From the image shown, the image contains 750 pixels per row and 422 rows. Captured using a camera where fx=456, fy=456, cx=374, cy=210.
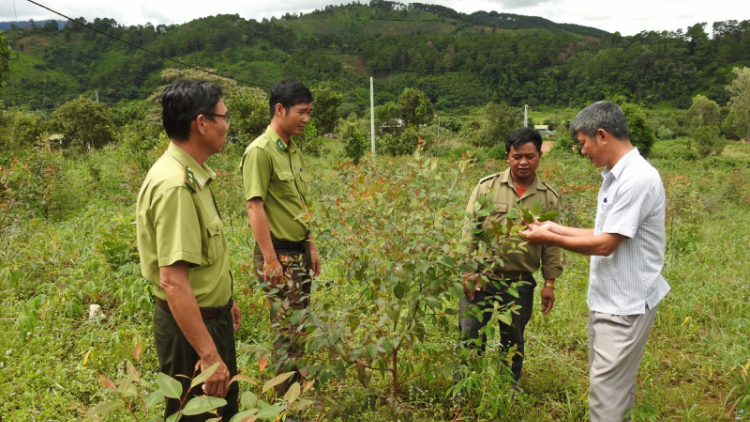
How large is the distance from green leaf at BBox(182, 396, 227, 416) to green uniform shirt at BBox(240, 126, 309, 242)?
58.6 inches

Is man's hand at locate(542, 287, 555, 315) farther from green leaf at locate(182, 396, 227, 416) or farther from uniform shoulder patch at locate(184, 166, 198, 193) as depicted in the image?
green leaf at locate(182, 396, 227, 416)

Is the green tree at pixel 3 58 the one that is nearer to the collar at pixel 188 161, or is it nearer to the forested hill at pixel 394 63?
the collar at pixel 188 161

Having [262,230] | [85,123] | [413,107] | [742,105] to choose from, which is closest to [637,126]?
[413,107]

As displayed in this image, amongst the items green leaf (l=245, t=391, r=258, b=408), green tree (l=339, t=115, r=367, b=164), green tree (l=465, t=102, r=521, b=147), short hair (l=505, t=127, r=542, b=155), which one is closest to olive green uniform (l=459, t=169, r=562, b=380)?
short hair (l=505, t=127, r=542, b=155)

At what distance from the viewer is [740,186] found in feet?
34.6

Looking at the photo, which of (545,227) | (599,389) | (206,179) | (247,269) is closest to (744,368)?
(599,389)

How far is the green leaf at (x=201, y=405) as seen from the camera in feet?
2.57

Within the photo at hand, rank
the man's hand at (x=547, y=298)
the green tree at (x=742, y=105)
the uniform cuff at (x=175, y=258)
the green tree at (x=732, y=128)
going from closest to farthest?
the uniform cuff at (x=175, y=258) → the man's hand at (x=547, y=298) → the green tree at (x=742, y=105) → the green tree at (x=732, y=128)

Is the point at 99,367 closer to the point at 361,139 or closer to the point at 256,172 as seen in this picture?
the point at 256,172

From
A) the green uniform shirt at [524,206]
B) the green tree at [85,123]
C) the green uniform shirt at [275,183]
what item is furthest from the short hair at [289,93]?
the green tree at [85,123]

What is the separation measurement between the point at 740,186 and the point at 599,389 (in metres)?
11.6

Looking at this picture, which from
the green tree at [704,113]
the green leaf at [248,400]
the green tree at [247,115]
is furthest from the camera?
the green tree at [704,113]

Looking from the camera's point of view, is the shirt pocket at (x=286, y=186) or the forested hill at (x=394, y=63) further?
the forested hill at (x=394, y=63)

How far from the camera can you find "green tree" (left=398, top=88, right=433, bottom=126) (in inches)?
1069
